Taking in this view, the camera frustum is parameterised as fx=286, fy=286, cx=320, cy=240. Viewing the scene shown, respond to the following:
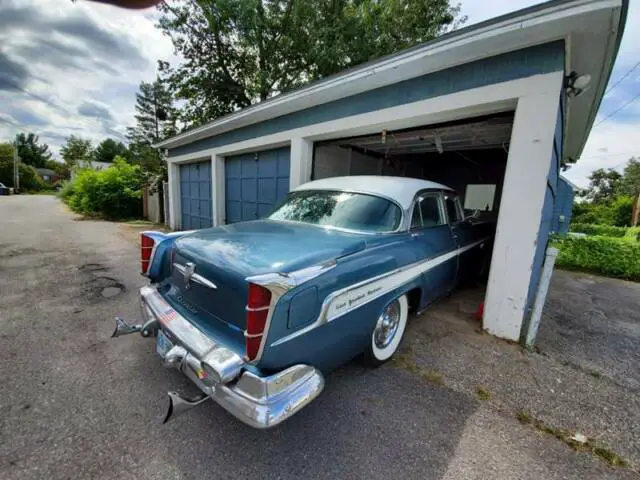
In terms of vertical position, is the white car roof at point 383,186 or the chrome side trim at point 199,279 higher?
the white car roof at point 383,186

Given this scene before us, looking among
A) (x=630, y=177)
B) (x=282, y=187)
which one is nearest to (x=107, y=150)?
(x=282, y=187)

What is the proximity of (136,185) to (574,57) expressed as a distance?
16679 mm

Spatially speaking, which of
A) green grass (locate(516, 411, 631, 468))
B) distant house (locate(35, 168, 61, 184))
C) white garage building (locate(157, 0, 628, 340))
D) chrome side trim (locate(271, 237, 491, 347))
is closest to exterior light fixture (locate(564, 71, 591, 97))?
white garage building (locate(157, 0, 628, 340))

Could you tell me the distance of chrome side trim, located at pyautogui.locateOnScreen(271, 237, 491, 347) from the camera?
5.78 ft

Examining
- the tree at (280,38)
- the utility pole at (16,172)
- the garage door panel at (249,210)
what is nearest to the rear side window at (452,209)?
the garage door panel at (249,210)

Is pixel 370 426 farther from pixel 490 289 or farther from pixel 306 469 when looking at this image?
pixel 490 289

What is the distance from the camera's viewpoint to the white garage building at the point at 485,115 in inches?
116

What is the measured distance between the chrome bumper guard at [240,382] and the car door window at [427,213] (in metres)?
2.02

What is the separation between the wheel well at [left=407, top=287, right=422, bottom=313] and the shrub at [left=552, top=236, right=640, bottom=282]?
7.29 m

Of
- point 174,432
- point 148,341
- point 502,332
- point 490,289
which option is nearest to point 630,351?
point 502,332

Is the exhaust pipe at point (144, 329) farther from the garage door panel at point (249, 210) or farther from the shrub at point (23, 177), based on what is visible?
the shrub at point (23, 177)

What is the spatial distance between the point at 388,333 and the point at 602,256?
25.9 feet

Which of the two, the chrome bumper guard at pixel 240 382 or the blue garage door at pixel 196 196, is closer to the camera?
the chrome bumper guard at pixel 240 382

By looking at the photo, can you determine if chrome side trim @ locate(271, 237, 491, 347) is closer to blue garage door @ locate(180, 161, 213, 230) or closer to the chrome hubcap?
the chrome hubcap
